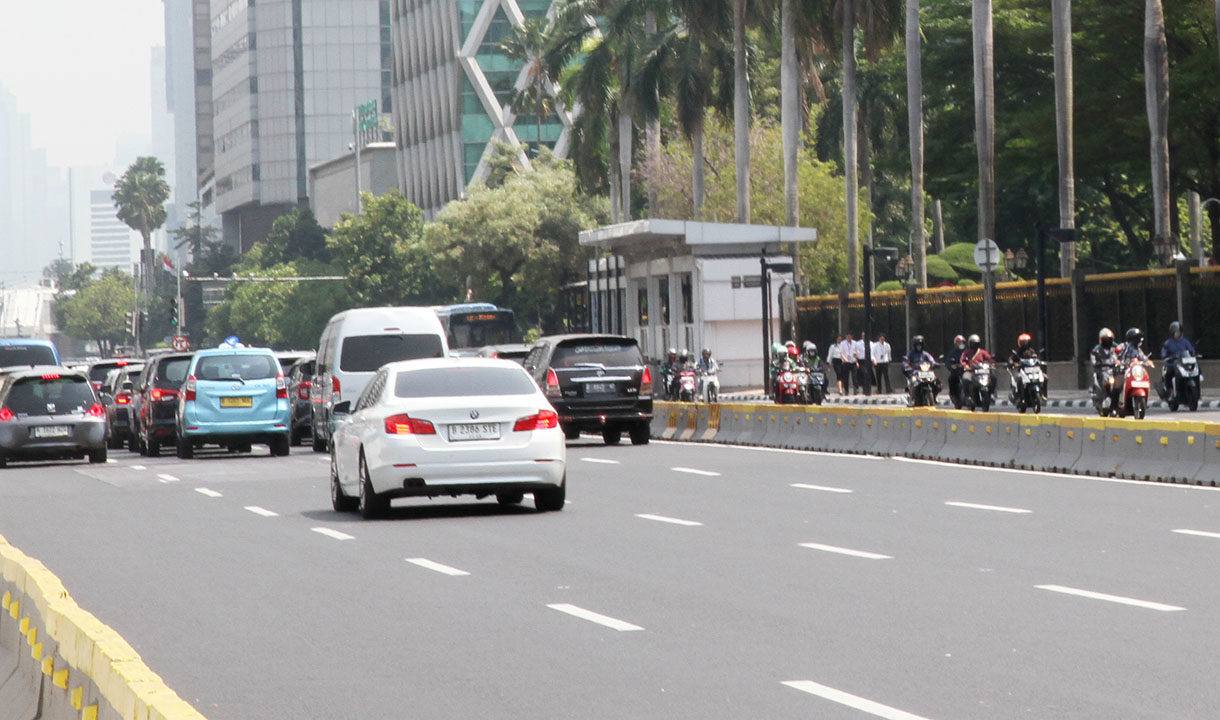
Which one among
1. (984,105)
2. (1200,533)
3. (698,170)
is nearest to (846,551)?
(1200,533)

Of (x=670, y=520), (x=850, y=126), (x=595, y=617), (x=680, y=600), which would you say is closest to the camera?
(x=595, y=617)

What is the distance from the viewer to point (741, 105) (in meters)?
57.5

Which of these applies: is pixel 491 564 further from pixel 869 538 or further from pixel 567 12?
pixel 567 12

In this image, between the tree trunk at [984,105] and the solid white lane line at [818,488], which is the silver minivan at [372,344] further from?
the tree trunk at [984,105]

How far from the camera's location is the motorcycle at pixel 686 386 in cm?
4488

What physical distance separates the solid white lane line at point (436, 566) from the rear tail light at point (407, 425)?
3.38 metres

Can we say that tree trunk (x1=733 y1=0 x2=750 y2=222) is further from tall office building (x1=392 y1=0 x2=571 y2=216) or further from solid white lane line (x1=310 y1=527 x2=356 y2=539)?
tall office building (x1=392 y1=0 x2=571 y2=216)

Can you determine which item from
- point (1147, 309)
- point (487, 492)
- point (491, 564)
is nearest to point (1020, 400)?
point (1147, 309)

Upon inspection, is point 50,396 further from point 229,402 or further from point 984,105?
point 984,105

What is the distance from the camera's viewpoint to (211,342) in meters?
176

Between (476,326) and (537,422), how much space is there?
43.9 m

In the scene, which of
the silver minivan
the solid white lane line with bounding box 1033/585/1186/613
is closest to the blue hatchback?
the silver minivan

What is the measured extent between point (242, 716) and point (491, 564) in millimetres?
5659

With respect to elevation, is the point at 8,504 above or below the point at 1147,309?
below
